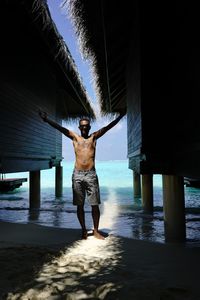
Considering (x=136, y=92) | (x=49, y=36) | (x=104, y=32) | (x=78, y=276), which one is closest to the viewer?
(x=78, y=276)

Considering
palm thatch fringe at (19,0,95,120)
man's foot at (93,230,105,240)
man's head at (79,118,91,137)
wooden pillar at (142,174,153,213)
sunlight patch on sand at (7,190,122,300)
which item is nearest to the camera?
sunlight patch on sand at (7,190,122,300)

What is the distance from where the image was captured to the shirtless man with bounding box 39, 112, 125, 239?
523 cm

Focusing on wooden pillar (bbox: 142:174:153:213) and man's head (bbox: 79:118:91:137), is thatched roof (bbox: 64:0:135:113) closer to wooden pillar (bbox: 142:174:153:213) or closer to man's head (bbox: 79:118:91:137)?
man's head (bbox: 79:118:91:137)

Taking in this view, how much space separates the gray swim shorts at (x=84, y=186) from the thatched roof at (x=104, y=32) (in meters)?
3.47

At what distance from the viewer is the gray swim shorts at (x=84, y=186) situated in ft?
17.1

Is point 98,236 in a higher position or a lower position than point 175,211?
lower

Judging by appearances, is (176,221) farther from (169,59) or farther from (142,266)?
(169,59)

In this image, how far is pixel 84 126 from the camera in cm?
540

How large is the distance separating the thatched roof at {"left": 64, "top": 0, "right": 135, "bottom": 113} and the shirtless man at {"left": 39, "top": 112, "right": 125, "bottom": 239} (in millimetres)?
2724

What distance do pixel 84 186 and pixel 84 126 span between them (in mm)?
1062

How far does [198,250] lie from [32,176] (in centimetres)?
994

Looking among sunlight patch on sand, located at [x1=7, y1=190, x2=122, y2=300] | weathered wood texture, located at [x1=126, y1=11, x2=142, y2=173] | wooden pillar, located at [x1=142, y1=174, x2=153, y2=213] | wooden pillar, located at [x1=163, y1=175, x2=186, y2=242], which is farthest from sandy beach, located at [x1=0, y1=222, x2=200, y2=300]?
wooden pillar, located at [x1=142, y1=174, x2=153, y2=213]

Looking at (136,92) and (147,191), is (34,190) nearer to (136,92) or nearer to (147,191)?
(147,191)

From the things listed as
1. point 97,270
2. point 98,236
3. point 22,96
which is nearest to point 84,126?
point 98,236
